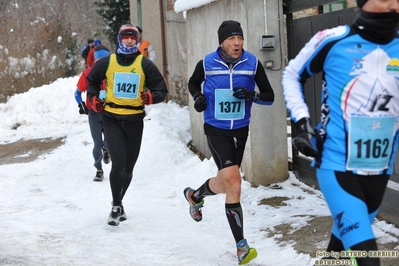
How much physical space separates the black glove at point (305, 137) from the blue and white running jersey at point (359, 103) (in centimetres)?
6

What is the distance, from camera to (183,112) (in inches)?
563

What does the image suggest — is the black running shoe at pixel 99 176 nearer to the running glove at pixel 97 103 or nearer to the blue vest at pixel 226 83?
the running glove at pixel 97 103

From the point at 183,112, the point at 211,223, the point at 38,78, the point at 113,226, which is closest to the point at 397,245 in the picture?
the point at 211,223

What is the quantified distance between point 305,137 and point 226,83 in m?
2.41

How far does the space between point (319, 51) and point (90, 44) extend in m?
14.3

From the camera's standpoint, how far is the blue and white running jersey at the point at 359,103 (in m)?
3.78

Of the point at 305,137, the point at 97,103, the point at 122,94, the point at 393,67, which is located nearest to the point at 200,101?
the point at 122,94

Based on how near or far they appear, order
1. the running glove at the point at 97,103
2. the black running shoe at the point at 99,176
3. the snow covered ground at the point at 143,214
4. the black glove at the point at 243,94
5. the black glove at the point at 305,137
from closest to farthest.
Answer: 1. the black glove at the point at 305,137
2. the black glove at the point at 243,94
3. the snow covered ground at the point at 143,214
4. the running glove at the point at 97,103
5. the black running shoe at the point at 99,176

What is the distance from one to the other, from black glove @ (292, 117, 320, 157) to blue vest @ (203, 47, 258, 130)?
2240 mm

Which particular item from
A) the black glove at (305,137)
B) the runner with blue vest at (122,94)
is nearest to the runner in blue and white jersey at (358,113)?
the black glove at (305,137)

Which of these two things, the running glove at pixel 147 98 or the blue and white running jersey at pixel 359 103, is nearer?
the blue and white running jersey at pixel 359 103

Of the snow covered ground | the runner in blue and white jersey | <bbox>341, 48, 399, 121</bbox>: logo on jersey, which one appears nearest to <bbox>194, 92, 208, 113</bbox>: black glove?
the snow covered ground

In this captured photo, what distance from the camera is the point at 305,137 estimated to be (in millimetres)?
3754

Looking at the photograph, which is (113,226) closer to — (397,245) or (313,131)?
(397,245)
